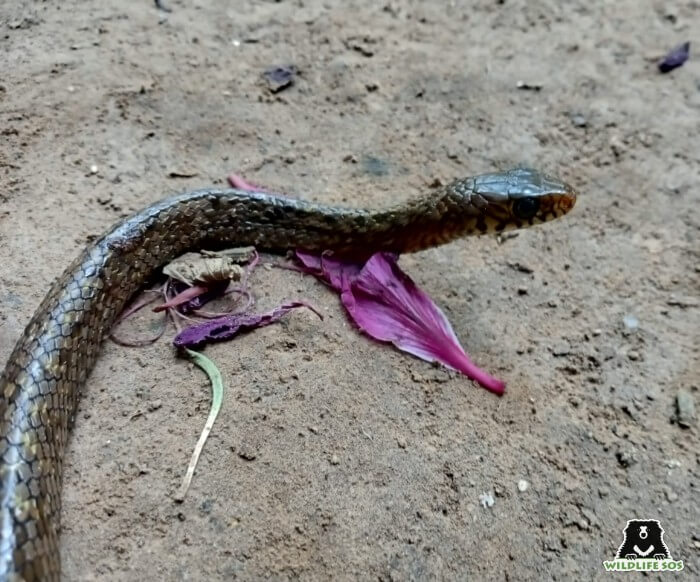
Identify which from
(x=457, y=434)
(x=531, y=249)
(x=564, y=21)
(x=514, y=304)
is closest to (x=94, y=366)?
(x=457, y=434)

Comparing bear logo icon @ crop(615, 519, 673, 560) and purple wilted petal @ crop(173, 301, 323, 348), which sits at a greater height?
purple wilted petal @ crop(173, 301, 323, 348)

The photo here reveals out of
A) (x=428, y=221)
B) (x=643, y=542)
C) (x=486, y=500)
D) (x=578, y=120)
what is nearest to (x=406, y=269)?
(x=428, y=221)

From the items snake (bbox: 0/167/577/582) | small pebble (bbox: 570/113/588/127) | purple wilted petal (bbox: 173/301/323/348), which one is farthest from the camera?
small pebble (bbox: 570/113/588/127)

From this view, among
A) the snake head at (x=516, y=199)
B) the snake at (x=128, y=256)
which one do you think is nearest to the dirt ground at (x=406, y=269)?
the snake at (x=128, y=256)

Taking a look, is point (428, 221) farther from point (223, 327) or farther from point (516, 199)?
point (223, 327)

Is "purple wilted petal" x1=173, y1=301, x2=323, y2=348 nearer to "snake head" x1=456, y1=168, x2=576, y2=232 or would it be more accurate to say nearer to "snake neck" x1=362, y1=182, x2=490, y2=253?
"snake neck" x1=362, y1=182, x2=490, y2=253

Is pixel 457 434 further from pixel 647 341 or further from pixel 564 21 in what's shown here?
pixel 564 21

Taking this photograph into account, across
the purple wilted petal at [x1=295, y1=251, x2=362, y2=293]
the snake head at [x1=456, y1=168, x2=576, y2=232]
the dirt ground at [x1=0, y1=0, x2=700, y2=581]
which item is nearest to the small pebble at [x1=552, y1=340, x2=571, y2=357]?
the dirt ground at [x1=0, y1=0, x2=700, y2=581]
